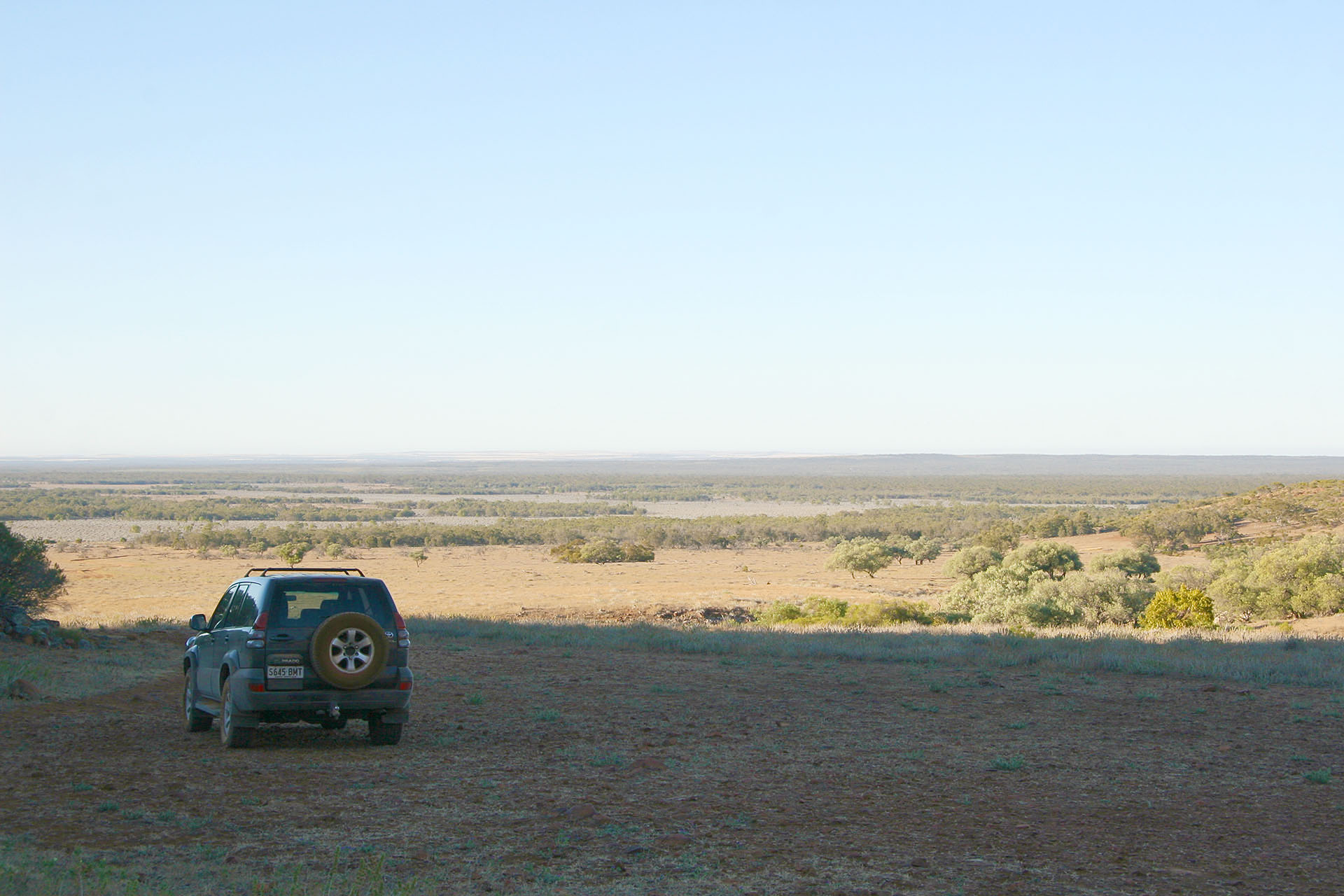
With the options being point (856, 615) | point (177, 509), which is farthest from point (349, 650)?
point (177, 509)

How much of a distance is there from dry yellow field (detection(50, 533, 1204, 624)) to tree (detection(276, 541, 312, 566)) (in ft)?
3.28

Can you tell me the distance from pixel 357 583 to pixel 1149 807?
7.28 metres

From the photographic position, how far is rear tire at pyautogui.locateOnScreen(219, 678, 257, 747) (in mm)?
10242

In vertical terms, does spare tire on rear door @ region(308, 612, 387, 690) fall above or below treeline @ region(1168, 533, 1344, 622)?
above

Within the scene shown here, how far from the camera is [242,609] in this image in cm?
1084

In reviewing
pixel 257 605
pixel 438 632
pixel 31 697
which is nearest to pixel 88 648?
pixel 31 697

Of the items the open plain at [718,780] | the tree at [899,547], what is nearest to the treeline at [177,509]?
the tree at [899,547]

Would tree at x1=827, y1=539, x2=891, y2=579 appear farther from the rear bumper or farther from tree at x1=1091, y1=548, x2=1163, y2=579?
the rear bumper

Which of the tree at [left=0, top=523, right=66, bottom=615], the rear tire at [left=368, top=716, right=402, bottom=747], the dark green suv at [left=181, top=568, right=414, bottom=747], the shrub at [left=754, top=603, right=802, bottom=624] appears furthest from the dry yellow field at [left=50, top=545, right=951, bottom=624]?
Answer: the rear tire at [left=368, top=716, right=402, bottom=747]

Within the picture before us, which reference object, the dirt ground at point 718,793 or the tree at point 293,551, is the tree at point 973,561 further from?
the dirt ground at point 718,793

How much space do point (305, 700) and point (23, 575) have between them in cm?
1711

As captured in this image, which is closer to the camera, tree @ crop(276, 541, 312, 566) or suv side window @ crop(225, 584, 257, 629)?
suv side window @ crop(225, 584, 257, 629)

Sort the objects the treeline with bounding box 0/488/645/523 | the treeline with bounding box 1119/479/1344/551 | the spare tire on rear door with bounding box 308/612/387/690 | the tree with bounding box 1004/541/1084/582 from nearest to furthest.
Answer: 1. the spare tire on rear door with bounding box 308/612/387/690
2. the tree with bounding box 1004/541/1084/582
3. the treeline with bounding box 1119/479/1344/551
4. the treeline with bounding box 0/488/645/523

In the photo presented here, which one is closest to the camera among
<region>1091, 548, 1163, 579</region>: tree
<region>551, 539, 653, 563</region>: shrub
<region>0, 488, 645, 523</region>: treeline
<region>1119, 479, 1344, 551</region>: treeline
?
<region>1091, 548, 1163, 579</region>: tree
